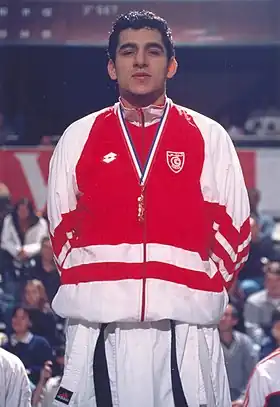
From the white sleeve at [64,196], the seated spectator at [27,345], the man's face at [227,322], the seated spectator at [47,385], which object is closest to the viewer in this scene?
the white sleeve at [64,196]

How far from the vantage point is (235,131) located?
686cm

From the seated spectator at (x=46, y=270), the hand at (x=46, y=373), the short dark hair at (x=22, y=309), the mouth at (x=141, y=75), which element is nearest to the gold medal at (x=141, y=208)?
the mouth at (x=141, y=75)

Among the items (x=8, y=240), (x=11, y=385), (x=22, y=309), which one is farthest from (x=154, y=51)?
(x=8, y=240)

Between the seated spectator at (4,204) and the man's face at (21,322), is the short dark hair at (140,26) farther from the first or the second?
the seated spectator at (4,204)

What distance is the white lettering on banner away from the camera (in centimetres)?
675

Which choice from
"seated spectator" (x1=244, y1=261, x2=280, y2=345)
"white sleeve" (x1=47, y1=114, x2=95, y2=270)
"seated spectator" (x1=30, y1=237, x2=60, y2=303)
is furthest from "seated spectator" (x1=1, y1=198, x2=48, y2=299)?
"white sleeve" (x1=47, y1=114, x2=95, y2=270)

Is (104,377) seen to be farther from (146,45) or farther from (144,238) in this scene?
(146,45)

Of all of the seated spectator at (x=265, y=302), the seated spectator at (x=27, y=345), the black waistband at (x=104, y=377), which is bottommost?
the seated spectator at (x=265, y=302)

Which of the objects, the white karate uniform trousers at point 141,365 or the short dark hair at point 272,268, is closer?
the white karate uniform trousers at point 141,365

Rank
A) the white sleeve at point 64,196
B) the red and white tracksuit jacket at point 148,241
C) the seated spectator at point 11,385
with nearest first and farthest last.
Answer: the red and white tracksuit jacket at point 148,241, the white sleeve at point 64,196, the seated spectator at point 11,385

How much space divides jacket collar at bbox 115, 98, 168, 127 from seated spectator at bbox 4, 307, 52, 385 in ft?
6.38

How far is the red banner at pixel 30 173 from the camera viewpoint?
6777 millimetres

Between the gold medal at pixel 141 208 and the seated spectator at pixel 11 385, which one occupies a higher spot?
the gold medal at pixel 141 208

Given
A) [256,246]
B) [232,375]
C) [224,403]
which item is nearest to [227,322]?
[232,375]
